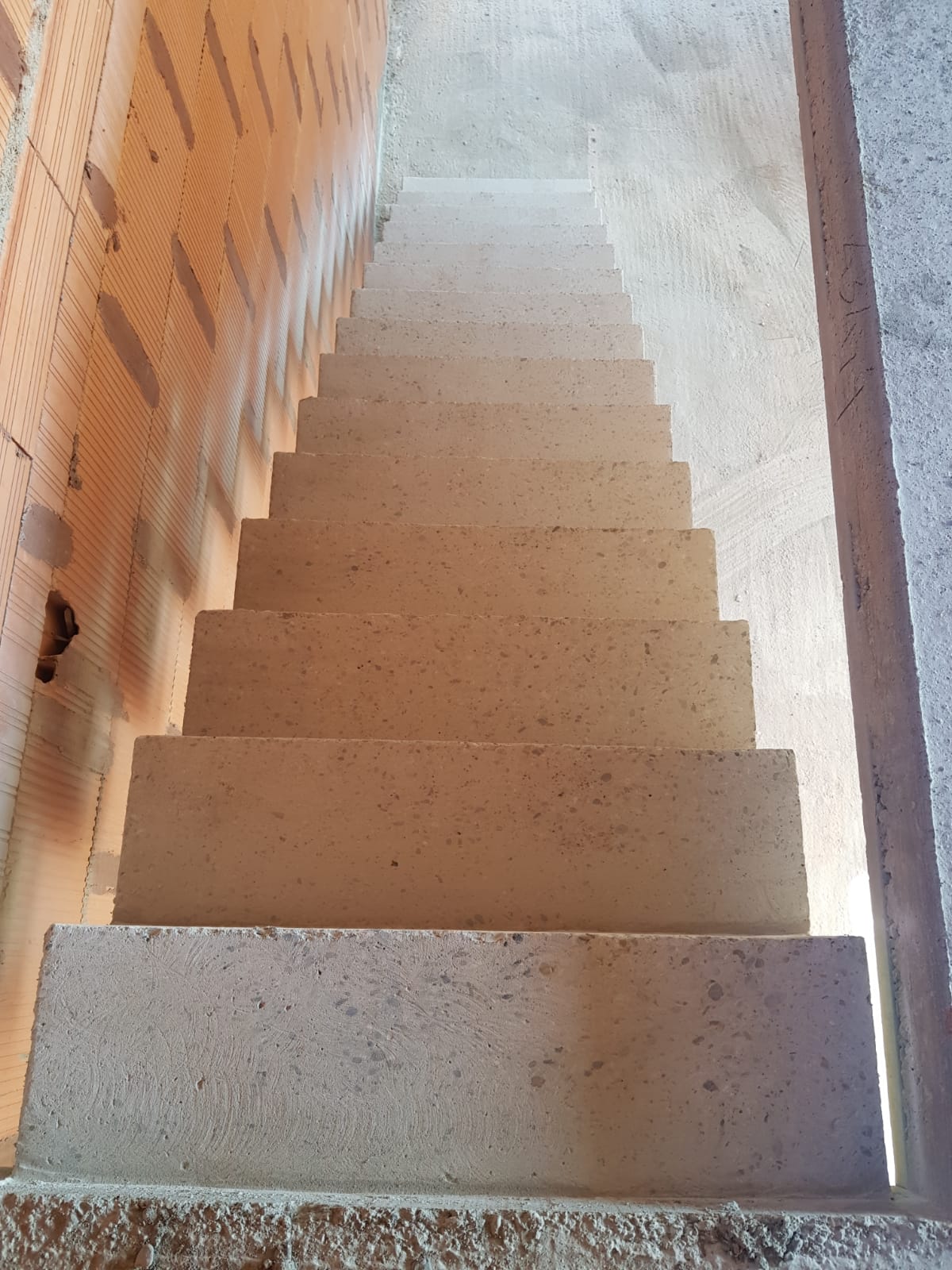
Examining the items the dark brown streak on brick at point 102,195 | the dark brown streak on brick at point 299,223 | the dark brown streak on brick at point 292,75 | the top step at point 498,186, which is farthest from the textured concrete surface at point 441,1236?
the top step at point 498,186

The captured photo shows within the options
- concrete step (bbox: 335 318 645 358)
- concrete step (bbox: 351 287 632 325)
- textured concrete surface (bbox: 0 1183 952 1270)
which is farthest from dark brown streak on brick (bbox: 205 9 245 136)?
textured concrete surface (bbox: 0 1183 952 1270)

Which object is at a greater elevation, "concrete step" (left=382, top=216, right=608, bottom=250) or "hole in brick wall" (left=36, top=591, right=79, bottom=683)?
"concrete step" (left=382, top=216, right=608, bottom=250)

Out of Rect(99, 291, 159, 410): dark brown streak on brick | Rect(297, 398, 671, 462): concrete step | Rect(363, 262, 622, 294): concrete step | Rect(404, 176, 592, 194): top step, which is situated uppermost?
Rect(404, 176, 592, 194): top step

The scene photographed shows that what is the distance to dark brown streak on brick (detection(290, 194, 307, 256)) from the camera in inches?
108

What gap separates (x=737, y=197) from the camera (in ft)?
14.8

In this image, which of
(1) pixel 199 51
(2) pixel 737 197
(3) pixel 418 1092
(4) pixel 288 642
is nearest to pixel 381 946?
(3) pixel 418 1092

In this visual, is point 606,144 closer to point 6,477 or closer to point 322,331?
point 322,331

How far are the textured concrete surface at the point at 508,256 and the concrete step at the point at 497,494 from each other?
1541 millimetres

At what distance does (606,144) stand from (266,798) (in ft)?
14.1

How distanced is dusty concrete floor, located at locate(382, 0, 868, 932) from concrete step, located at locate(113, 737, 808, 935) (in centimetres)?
236

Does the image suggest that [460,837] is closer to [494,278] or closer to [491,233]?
[494,278]

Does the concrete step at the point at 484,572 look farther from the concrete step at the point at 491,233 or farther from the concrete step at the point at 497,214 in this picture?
the concrete step at the point at 497,214

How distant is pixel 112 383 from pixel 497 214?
9.15 ft

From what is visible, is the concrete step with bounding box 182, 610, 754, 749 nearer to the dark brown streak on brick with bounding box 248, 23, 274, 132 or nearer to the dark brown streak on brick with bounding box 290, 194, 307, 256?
the dark brown streak on brick with bounding box 248, 23, 274, 132
